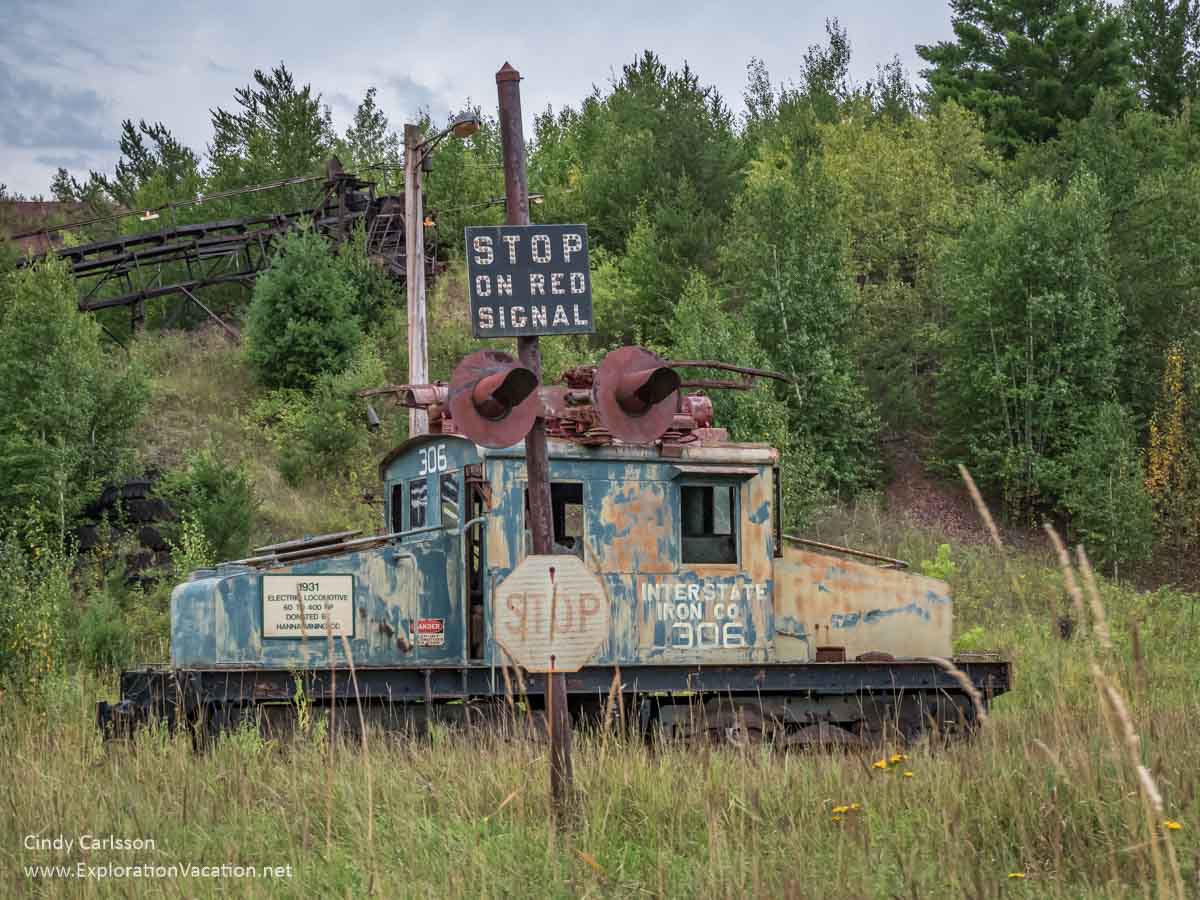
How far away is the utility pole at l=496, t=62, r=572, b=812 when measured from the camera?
6820 mm

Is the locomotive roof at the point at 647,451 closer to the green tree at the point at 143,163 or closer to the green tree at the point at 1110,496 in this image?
the green tree at the point at 1110,496

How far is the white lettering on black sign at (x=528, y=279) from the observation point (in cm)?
671

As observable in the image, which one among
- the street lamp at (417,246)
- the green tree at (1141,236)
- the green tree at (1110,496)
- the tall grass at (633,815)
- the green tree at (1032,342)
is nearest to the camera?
the tall grass at (633,815)

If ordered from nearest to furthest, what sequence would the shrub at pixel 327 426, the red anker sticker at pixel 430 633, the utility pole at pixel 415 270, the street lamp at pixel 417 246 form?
the red anker sticker at pixel 430 633, the street lamp at pixel 417 246, the utility pole at pixel 415 270, the shrub at pixel 327 426

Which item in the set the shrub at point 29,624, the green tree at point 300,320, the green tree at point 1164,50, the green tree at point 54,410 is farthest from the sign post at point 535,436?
the green tree at point 1164,50

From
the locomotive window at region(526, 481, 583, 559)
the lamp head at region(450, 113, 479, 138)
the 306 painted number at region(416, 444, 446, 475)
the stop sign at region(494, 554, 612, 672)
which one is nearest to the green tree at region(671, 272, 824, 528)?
the lamp head at region(450, 113, 479, 138)

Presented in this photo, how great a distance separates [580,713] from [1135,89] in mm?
46946

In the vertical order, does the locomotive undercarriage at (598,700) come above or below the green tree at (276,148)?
below

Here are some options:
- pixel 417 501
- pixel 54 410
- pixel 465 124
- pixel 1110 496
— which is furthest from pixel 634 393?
pixel 1110 496

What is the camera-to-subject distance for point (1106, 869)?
222 inches

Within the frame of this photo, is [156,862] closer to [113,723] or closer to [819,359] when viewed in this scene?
[113,723]

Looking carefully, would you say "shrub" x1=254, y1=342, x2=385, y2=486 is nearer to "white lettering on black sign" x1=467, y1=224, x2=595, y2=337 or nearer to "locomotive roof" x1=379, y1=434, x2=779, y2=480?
"locomotive roof" x1=379, y1=434, x2=779, y2=480

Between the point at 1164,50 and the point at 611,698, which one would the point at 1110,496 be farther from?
the point at 1164,50

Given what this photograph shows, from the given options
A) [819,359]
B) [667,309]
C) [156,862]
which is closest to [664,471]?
[156,862]
